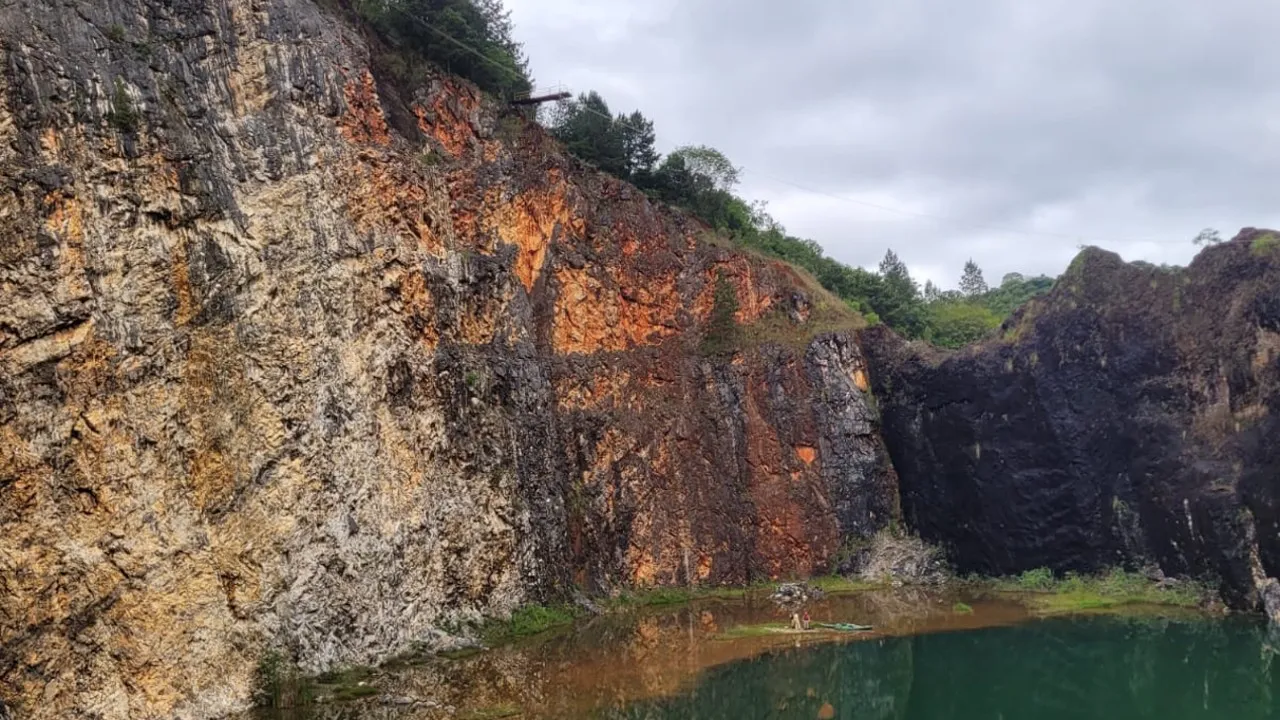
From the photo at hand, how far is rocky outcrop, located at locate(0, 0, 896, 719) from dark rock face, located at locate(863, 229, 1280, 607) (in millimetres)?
8120

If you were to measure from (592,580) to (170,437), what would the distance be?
1370cm

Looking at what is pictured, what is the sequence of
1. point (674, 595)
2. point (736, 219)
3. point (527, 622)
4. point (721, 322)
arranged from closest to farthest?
point (527, 622)
point (674, 595)
point (721, 322)
point (736, 219)

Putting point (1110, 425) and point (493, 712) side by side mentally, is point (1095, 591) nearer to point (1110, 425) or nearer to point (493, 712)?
point (1110, 425)

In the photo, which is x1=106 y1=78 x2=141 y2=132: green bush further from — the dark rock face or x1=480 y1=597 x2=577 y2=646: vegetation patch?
the dark rock face

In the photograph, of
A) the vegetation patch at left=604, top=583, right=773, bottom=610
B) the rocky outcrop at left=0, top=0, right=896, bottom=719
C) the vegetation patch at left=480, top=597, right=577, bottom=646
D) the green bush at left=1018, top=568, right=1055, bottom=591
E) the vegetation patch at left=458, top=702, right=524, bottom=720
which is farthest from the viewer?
the green bush at left=1018, top=568, right=1055, bottom=591

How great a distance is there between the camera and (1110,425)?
1198 inches

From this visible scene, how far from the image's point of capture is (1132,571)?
29.3 meters

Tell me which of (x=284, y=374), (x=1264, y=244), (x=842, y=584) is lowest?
(x=842, y=584)

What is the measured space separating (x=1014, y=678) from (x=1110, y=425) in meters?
13.3

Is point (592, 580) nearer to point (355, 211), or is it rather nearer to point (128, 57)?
point (355, 211)

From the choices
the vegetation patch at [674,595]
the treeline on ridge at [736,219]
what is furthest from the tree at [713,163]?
the vegetation patch at [674,595]

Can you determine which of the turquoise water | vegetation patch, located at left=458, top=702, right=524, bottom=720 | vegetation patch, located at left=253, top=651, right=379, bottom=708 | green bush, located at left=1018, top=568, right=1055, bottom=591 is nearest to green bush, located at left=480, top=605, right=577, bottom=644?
vegetation patch, located at left=253, top=651, right=379, bottom=708

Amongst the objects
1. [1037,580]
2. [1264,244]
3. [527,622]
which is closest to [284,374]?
[527,622]

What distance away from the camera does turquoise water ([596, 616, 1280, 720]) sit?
695 inches
